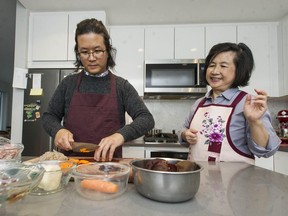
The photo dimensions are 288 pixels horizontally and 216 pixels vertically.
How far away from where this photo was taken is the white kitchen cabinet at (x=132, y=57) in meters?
2.32

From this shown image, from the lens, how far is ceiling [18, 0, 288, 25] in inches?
76.9

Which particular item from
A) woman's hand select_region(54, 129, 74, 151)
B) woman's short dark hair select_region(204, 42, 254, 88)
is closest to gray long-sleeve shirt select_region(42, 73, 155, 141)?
woman's hand select_region(54, 129, 74, 151)

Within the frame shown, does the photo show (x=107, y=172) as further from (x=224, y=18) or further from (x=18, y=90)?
(x=224, y=18)

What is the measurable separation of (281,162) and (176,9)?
175cm

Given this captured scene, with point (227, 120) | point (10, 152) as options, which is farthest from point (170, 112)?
point (10, 152)

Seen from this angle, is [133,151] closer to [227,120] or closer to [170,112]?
[170,112]

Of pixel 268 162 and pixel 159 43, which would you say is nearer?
pixel 268 162

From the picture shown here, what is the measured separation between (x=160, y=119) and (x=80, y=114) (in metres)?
1.70

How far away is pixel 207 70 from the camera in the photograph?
1.00 meters

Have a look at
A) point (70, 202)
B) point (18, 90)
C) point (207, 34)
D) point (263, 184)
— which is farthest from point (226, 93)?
point (18, 90)

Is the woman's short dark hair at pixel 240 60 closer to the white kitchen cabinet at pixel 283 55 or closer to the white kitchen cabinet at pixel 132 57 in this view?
the white kitchen cabinet at pixel 132 57

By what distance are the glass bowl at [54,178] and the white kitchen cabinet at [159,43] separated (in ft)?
6.37

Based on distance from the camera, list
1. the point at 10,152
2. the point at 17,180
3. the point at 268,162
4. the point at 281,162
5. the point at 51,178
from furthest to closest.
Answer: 1. the point at 268,162
2. the point at 281,162
3. the point at 10,152
4. the point at 51,178
5. the point at 17,180

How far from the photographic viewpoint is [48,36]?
2.16 m
